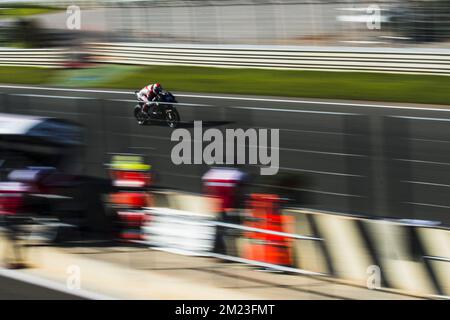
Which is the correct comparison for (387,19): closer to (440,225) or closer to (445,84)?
(445,84)

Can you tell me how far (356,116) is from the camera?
7.25 metres

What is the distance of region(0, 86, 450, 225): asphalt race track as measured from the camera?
6.95 metres

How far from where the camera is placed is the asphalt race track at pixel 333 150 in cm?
695

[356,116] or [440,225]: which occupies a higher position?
[356,116]

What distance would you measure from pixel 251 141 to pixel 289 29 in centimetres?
1627

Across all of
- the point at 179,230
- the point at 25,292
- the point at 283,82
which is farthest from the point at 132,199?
the point at 283,82

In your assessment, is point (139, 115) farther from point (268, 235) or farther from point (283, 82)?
point (283, 82)

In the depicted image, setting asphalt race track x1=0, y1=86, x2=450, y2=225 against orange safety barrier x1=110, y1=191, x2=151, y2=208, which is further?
orange safety barrier x1=110, y1=191, x2=151, y2=208

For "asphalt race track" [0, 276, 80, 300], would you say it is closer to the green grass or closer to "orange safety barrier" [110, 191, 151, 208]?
"orange safety barrier" [110, 191, 151, 208]

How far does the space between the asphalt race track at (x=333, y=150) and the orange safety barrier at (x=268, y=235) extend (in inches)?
12.0

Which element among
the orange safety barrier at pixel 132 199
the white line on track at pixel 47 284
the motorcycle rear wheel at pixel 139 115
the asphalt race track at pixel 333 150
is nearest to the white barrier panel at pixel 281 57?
the motorcycle rear wheel at pixel 139 115

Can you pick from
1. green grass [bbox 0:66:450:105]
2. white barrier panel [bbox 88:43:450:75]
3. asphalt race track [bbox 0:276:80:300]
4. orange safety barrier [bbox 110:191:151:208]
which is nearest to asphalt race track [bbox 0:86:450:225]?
orange safety barrier [bbox 110:191:151:208]

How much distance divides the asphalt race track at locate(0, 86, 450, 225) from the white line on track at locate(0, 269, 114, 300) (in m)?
1.61
